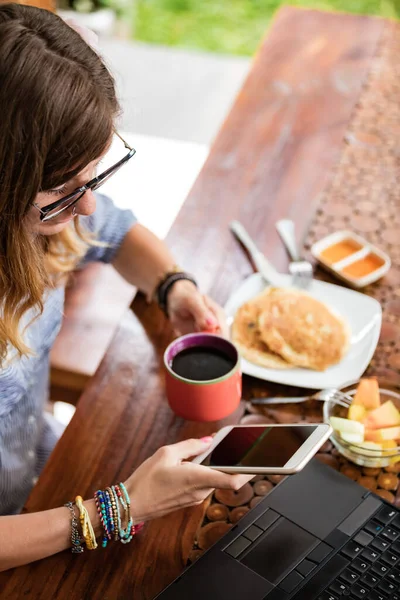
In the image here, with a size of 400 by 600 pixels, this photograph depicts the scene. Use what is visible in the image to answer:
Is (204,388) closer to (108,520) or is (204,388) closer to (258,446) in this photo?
(258,446)

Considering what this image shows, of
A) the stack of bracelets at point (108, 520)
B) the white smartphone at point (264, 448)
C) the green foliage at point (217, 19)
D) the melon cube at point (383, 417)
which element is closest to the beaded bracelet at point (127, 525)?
the stack of bracelets at point (108, 520)

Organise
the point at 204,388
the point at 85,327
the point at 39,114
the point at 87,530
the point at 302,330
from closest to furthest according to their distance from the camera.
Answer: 1. the point at 39,114
2. the point at 87,530
3. the point at 204,388
4. the point at 302,330
5. the point at 85,327

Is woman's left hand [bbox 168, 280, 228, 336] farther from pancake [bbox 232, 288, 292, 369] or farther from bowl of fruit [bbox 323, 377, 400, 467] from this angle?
bowl of fruit [bbox 323, 377, 400, 467]

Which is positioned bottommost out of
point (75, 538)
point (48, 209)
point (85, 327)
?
point (85, 327)

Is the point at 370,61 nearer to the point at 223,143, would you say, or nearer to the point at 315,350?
the point at 223,143

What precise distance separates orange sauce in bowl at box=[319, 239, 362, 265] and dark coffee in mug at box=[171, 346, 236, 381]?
0.39 m

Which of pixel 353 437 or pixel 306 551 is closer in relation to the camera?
pixel 306 551

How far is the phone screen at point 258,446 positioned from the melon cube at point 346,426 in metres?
0.11

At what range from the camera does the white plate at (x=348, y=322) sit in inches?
46.5

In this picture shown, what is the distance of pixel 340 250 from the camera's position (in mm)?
1439

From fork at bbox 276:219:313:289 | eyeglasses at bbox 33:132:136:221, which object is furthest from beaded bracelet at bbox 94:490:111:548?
fork at bbox 276:219:313:289

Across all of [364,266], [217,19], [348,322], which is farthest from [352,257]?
[217,19]

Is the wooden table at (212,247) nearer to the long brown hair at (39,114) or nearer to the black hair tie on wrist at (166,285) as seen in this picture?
the black hair tie on wrist at (166,285)

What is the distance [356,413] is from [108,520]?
40 cm
